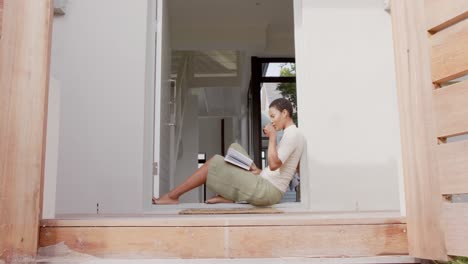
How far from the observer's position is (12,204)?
4.68 feet

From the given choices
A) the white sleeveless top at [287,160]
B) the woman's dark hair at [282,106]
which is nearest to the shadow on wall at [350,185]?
the white sleeveless top at [287,160]

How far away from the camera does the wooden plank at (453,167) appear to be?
4.44ft

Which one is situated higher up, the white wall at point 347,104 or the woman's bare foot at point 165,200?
the white wall at point 347,104

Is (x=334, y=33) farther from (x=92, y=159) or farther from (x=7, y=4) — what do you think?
(x=7, y=4)

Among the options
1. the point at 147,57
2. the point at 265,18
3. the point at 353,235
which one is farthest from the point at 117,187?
the point at 265,18

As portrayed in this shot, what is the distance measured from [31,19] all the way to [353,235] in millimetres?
1287

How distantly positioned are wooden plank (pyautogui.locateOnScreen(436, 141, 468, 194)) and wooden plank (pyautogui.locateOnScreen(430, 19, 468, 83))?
22 centimetres

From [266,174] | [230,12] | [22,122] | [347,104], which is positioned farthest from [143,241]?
[230,12]

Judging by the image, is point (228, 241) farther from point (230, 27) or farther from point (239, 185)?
point (230, 27)

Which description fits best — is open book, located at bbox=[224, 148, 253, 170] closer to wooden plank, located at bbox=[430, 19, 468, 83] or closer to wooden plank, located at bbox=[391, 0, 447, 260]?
wooden plank, located at bbox=[391, 0, 447, 260]

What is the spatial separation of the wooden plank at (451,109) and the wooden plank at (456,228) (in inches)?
8.6

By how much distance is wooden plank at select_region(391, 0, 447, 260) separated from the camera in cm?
143

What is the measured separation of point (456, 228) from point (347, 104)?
2084mm

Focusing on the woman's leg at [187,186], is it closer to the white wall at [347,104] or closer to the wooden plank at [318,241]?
the white wall at [347,104]
